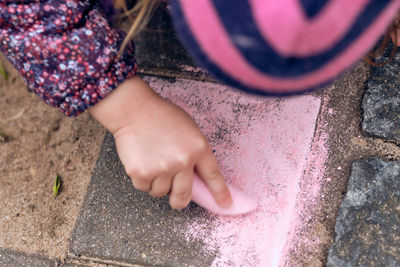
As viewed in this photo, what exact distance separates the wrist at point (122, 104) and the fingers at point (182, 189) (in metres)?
0.17

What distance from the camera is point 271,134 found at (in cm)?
112

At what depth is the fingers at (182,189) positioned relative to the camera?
3.00 ft

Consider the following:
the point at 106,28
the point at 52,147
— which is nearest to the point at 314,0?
the point at 106,28

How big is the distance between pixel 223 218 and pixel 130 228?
0.23 m

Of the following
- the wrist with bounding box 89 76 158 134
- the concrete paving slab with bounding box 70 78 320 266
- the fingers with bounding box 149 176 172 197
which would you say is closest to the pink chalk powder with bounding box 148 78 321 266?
the concrete paving slab with bounding box 70 78 320 266

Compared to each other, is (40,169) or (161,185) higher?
(161,185)

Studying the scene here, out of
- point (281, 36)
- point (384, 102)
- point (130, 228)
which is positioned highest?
point (281, 36)

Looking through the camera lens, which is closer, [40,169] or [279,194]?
[279,194]

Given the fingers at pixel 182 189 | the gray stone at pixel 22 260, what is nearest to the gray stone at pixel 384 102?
the fingers at pixel 182 189

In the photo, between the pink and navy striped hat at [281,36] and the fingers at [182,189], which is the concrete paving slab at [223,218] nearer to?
the fingers at [182,189]

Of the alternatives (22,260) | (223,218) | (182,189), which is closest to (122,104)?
(182,189)

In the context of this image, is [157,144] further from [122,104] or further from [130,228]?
[130,228]

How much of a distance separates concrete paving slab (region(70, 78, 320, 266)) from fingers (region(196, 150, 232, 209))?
0.08 meters

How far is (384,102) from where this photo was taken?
1.09 metres
